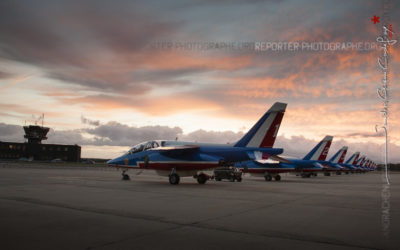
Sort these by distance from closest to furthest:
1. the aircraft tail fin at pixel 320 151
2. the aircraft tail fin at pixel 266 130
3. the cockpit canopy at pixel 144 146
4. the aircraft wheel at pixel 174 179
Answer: the aircraft tail fin at pixel 266 130
the aircraft wheel at pixel 174 179
the cockpit canopy at pixel 144 146
the aircraft tail fin at pixel 320 151

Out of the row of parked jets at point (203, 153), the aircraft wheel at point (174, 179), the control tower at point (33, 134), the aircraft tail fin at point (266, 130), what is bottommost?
the aircraft wheel at point (174, 179)

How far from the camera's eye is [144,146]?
2483 cm

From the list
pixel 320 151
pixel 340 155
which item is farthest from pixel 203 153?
pixel 340 155

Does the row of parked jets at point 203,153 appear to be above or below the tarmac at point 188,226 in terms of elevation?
above

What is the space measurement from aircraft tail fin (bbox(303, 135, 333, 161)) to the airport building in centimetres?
12917

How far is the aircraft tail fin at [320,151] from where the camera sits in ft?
145

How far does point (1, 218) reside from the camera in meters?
8.49

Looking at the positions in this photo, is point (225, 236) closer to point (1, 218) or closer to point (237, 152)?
point (1, 218)

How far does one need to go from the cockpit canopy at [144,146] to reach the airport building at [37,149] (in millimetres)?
134276

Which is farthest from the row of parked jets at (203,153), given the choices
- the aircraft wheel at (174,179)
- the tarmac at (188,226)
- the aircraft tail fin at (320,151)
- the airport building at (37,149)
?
the airport building at (37,149)

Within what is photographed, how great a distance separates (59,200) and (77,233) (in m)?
5.82

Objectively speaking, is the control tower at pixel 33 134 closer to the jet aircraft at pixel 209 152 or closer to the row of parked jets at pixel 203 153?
the row of parked jets at pixel 203 153

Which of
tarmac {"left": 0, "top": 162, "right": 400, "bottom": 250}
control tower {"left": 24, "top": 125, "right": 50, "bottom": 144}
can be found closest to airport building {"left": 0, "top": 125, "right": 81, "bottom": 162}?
control tower {"left": 24, "top": 125, "right": 50, "bottom": 144}

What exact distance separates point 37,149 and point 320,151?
13441 centimetres
